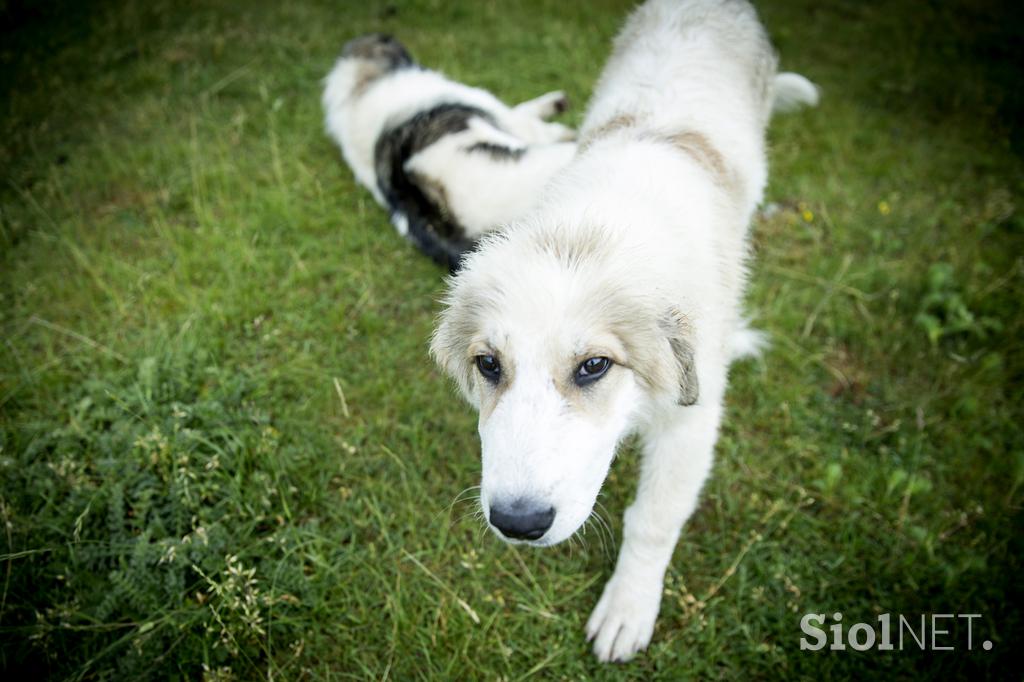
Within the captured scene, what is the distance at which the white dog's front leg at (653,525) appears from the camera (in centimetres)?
233

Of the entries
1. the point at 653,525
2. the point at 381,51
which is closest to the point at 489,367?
the point at 653,525

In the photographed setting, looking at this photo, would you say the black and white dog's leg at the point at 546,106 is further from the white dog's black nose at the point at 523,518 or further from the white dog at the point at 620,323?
the white dog's black nose at the point at 523,518

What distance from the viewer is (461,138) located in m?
3.87

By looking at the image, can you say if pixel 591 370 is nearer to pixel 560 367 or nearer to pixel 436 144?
pixel 560 367

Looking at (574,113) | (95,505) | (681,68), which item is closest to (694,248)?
(681,68)

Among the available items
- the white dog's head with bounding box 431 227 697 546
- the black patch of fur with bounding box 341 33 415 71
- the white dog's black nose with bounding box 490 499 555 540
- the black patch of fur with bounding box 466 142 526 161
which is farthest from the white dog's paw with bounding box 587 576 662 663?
the black patch of fur with bounding box 341 33 415 71

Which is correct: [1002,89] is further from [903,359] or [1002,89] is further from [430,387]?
[430,387]

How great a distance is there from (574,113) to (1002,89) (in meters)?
3.53

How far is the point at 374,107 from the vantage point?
4473mm

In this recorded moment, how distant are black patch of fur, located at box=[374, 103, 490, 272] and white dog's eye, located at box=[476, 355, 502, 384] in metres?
1.59

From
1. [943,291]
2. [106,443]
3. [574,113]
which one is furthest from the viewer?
[574,113]

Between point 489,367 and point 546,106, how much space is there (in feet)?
11.7

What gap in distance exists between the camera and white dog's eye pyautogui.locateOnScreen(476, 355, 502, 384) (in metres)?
1.88

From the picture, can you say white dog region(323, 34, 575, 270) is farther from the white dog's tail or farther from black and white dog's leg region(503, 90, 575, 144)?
the white dog's tail
